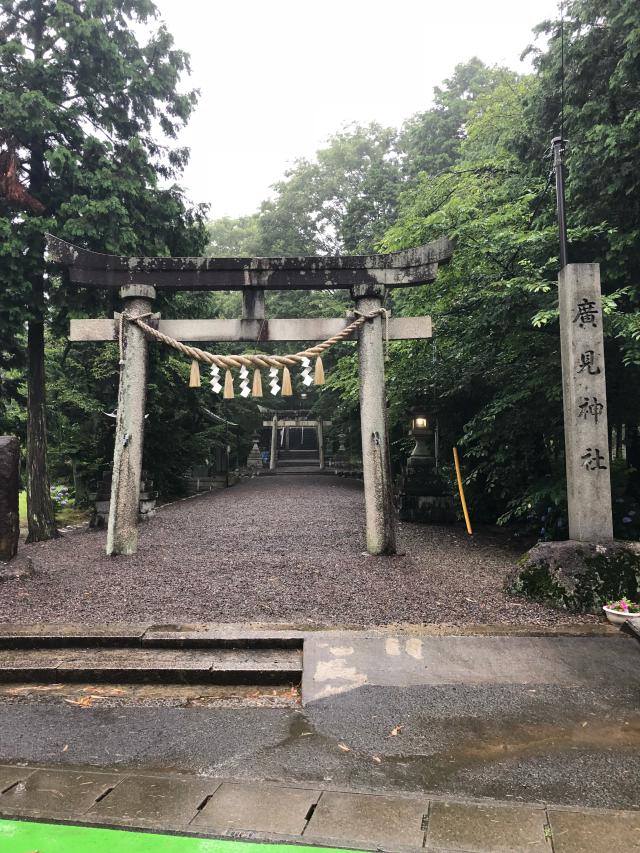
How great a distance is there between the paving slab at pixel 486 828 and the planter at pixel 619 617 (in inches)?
105

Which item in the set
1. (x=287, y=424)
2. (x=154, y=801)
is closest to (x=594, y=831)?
(x=154, y=801)

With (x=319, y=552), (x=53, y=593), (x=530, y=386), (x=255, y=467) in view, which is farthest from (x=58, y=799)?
(x=255, y=467)

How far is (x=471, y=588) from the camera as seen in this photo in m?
5.76

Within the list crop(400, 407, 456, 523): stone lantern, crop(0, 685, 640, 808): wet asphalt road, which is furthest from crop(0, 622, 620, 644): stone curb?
crop(400, 407, 456, 523): stone lantern

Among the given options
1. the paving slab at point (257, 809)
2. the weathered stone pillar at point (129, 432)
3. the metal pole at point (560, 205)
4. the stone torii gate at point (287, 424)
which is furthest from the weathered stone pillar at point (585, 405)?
the stone torii gate at point (287, 424)

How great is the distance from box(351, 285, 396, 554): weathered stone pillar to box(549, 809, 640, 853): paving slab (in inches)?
195

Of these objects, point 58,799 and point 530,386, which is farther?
point 530,386

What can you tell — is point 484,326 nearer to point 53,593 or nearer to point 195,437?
point 53,593

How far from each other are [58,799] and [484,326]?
23.8 ft

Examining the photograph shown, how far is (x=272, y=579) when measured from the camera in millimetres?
6219

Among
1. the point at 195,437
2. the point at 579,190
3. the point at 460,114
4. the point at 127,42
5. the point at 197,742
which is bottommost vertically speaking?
the point at 197,742

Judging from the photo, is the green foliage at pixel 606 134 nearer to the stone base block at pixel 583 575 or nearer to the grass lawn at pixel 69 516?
the stone base block at pixel 583 575

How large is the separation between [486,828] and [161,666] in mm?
2498

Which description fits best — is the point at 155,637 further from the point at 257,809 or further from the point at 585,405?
the point at 585,405
